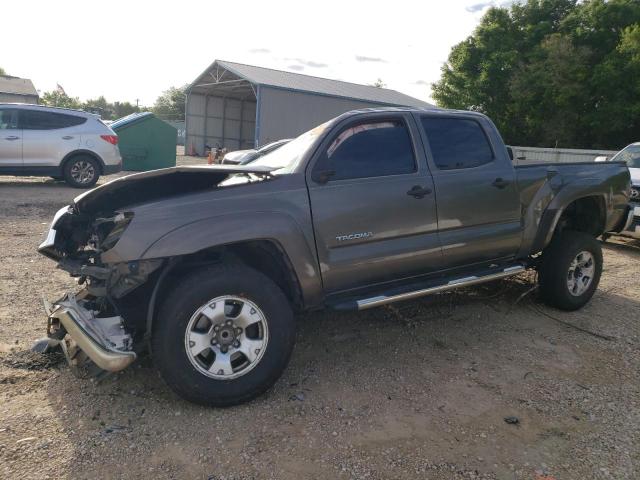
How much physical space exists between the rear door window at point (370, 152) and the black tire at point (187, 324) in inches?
38.2

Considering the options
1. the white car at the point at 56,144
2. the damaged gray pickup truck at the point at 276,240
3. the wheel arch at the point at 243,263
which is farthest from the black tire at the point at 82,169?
the wheel arch at the point at 243,263

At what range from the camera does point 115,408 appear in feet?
9.71

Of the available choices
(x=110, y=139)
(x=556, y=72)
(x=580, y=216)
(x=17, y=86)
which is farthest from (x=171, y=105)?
(x=580, y=216)

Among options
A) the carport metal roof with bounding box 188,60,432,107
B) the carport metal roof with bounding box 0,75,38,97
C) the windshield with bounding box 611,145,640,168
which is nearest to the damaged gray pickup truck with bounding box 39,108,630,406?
the windshield with bounding box 611,145,640,168

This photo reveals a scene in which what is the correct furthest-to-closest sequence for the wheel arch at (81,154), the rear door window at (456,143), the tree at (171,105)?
the tree at (171,105), the wheel arch at (81,154), the rear door window at (456,143)

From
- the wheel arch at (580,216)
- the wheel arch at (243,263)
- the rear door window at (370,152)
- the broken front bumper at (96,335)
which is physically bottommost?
the broken front bumper at (96,335)

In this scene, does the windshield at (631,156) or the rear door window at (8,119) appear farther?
the rear door window at (8,119)

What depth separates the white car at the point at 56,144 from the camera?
1032 centimetres

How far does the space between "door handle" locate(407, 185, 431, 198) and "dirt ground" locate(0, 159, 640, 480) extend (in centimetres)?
→ 125

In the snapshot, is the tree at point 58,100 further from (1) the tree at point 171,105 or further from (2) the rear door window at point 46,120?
(2) the rear door window at point 46,120

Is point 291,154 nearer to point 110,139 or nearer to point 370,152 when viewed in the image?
point 370,152

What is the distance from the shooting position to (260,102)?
76.4 feet

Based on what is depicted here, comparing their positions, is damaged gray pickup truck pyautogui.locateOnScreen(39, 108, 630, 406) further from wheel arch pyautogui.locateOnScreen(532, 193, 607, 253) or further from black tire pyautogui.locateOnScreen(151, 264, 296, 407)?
wheel arch pyautogui.locateOnScreen(532, 193, 607, 253)

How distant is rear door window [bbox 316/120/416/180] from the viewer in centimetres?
348
